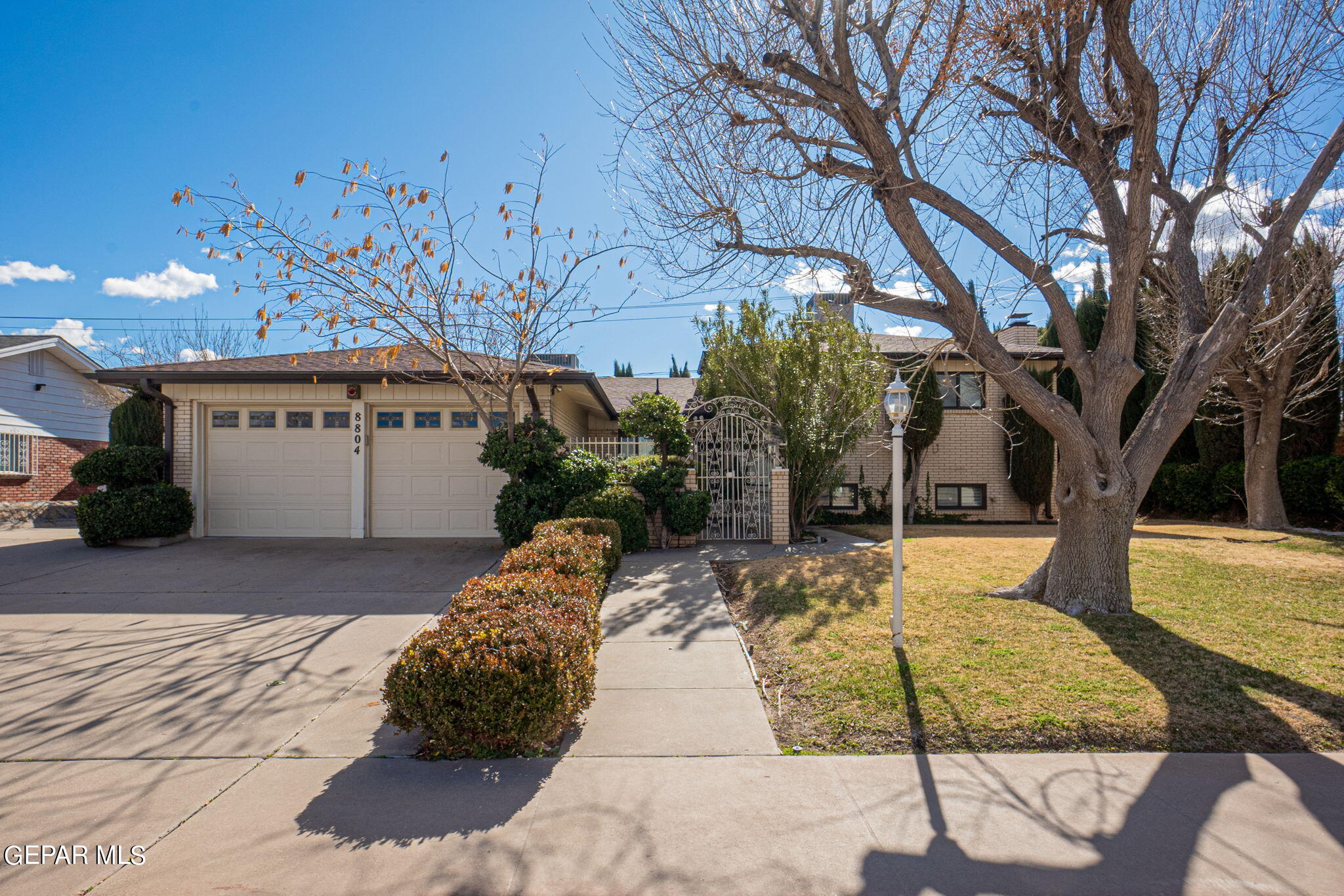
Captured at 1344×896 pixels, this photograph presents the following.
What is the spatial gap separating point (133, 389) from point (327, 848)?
12.2m

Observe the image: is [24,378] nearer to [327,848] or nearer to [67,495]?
[67,495]

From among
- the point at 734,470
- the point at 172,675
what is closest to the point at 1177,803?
the point at 172,675

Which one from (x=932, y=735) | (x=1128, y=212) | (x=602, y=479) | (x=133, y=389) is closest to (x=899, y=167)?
(x=1128, y=212)

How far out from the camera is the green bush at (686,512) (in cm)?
1068

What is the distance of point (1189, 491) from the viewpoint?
51.3 feet

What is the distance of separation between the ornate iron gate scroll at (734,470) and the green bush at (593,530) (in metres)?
2.71

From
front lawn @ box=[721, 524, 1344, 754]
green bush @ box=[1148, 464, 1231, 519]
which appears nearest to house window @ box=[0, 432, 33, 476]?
front lawn @ box=[721, 524, 1344, 754]

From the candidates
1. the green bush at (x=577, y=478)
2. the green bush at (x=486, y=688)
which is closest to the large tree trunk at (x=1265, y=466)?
the green bush at (x=577, y=478)

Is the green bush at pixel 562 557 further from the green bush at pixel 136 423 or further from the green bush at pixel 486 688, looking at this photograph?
the green bush at pixel 136 423

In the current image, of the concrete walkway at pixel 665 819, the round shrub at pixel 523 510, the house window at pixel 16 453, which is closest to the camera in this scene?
the concrete walkway at pixel 665 819

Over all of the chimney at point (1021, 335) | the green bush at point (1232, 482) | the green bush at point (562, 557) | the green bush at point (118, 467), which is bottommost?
the green bush at point (562, 557)

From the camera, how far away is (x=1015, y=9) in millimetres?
5762

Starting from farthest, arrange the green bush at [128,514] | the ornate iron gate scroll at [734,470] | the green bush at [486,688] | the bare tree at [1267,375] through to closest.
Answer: the bare tree at [1267,375] < the ornate iron gate scroll at [734,470] < the green bush at [128,514] < the green bush at [486,688]

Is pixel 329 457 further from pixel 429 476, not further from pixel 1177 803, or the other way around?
pixel 1177 803
